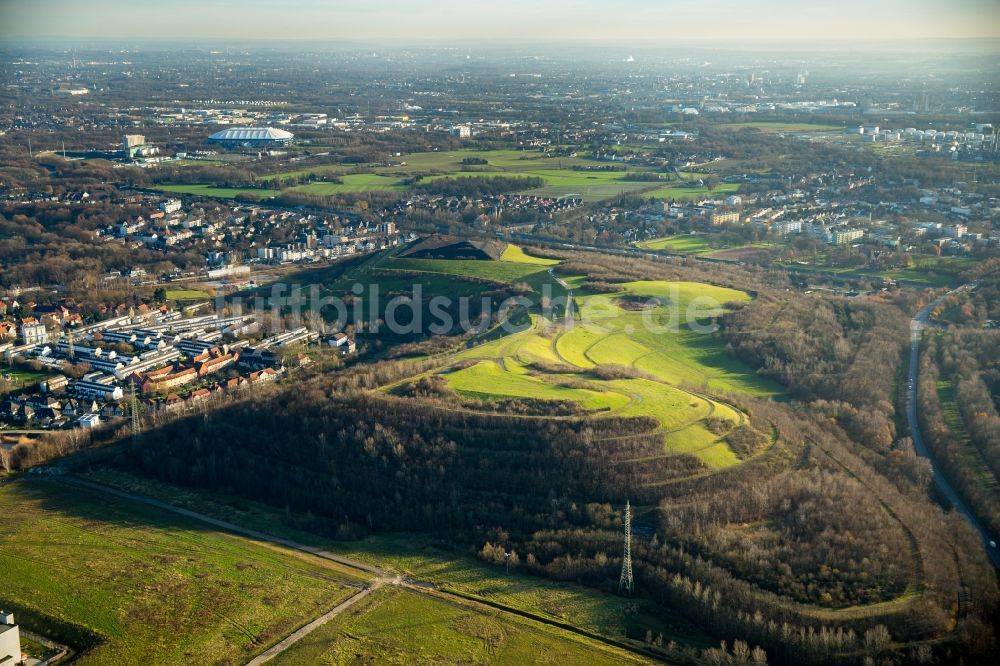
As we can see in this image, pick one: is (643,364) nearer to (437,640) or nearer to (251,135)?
(437,640)

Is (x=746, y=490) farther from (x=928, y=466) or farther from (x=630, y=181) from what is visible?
(x=630, y=181)

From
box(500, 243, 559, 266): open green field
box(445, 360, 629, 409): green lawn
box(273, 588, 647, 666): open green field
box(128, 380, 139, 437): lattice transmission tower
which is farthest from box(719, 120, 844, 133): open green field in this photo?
box(273, 588, 647, 666): open green field

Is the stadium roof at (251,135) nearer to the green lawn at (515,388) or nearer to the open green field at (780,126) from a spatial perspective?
the open green field at (780,126)

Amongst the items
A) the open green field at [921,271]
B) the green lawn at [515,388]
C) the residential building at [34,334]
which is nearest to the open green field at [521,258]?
the open green field at [921,271]

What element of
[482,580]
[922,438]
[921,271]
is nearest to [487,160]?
[921,271]

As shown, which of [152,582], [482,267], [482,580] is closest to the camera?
[152,582]

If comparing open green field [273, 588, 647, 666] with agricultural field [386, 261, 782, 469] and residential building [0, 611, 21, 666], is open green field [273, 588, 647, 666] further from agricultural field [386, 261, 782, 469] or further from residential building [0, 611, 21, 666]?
agricultural field [386, 261, 782, 469]

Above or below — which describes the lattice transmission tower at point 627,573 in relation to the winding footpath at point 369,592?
above
